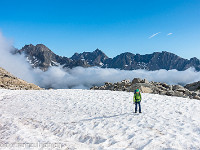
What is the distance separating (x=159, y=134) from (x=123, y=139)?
251cm

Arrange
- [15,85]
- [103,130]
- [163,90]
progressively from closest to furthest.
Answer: [103,130] < [163,90] < [15,85]

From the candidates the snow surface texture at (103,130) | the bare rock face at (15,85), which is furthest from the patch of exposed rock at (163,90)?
the bare rock face at (15,85)

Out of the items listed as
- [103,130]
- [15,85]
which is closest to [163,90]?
[103,130]

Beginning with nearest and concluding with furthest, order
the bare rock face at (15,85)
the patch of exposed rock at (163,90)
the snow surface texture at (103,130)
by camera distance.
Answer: the snow surface texture at (103,130)
the patch of exposed rock at (163,90)
the bare rock face at (15,85)

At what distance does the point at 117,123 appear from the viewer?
1270cm

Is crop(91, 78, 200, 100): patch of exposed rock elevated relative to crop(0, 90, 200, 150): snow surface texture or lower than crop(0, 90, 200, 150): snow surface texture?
elevated

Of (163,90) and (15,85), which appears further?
(15,85)

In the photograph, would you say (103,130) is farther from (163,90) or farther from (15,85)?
(15,85)

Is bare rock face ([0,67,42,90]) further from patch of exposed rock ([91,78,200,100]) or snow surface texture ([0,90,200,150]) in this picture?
snow surface texture ([0,90,200,150])

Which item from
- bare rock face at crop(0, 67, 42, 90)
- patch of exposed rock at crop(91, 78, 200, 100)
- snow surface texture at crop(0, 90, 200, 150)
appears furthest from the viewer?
bare rock face at crop(0, 67, 42, 90)

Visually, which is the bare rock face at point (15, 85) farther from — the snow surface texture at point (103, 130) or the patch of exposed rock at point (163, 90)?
the snow surface texture at point (103, 130)

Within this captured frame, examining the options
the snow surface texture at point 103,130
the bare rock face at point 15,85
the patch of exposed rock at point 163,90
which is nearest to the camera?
the snow surface texture at point 103,130

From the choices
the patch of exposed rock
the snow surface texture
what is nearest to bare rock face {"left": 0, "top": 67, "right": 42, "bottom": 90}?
the patch of exposed rock

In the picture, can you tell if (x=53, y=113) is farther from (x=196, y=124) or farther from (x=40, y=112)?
(x=196, y=124)
